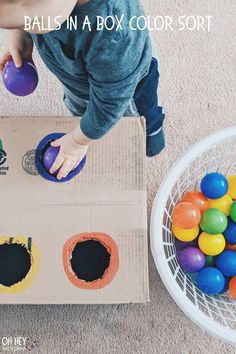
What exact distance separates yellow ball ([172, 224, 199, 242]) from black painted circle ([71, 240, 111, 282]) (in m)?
0.18

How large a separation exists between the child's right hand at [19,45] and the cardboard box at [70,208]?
10 centimetres

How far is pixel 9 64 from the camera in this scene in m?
0.76

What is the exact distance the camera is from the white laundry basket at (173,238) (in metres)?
0.79

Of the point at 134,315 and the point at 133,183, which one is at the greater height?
the point at 133,183

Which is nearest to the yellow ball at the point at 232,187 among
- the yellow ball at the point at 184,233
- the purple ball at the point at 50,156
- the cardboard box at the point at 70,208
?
the yellow ball at the point at 184,233

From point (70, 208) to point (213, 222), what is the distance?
0.27 m

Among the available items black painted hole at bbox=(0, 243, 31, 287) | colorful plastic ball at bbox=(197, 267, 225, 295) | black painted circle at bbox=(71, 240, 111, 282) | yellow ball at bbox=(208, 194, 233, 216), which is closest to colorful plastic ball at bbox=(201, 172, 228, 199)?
yellow ball at bbox=(208, 194, 233, 216)

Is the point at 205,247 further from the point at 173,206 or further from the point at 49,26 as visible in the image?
the point at 49,26

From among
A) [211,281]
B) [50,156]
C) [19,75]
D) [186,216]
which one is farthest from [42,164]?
[211,281]

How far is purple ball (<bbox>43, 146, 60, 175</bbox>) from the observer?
76 cm

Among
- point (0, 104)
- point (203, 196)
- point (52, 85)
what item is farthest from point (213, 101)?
point (0, 104)

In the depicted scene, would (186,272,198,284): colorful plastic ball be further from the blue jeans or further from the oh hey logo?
the oh hey logo

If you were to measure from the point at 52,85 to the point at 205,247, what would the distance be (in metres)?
0.48

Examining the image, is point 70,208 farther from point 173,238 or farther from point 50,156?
point 173,238
